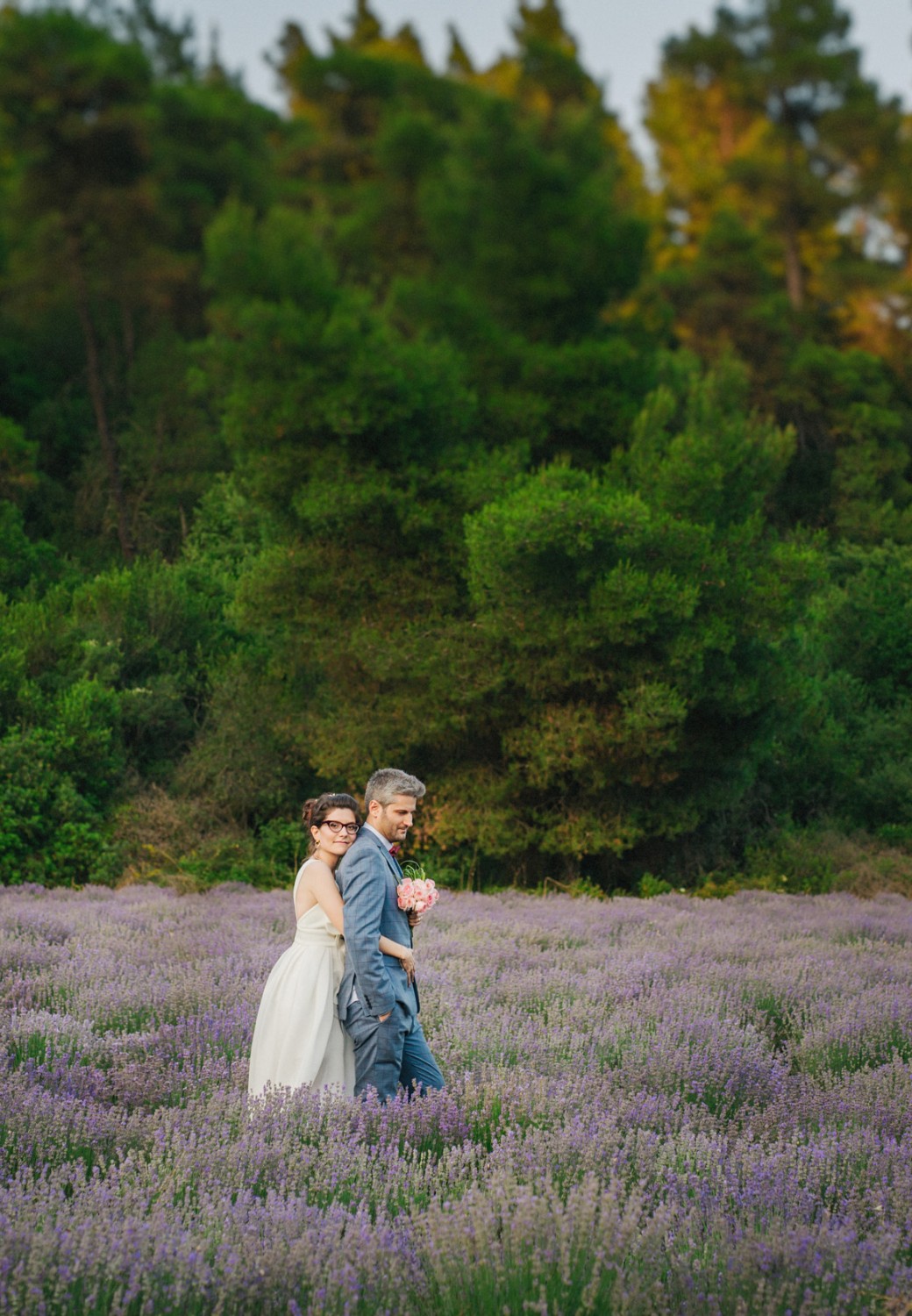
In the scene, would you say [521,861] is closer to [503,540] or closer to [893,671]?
[503,540]

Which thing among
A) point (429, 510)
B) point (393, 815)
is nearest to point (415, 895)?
point (393, 815)

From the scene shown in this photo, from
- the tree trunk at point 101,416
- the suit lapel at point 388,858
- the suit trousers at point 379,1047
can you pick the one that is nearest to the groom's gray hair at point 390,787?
the suit lapel at point 388,858

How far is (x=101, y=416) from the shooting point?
906 inches

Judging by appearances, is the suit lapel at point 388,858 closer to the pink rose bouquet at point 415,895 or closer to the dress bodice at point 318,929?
the pink rose bouquet at point 415,895

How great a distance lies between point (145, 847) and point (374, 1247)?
11.0m

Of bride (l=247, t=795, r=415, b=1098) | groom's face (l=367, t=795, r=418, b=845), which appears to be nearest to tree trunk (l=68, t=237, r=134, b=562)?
bride (l=247, t=795, r=415, b=1098)

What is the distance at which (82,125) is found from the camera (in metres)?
24.6

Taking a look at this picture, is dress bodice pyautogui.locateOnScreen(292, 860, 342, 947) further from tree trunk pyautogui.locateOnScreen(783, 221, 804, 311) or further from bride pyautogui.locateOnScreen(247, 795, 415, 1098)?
tree trunk pyautogui.locateOnScreen(783, 221, 804, 311)

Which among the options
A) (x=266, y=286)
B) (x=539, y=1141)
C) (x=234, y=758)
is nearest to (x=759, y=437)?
(x=266, y=286)

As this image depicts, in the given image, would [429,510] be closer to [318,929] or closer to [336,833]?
[336,833]

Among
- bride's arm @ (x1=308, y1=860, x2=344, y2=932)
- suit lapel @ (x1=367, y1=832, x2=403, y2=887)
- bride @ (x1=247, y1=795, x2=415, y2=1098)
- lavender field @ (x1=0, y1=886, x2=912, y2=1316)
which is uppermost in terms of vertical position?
suit lapel @ (x1=367, y1=832, x2=403, y2=887)

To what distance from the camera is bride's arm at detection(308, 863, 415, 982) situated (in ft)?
14.0

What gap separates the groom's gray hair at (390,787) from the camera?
170 inches

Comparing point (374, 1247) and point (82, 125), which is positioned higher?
point (82, 125)
